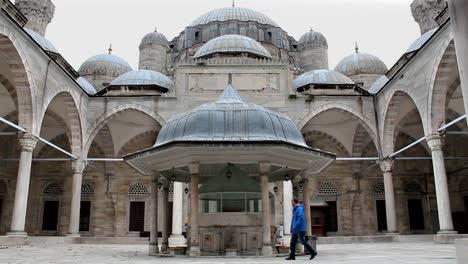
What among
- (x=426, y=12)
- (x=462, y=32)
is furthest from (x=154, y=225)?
(x=426, y=12)

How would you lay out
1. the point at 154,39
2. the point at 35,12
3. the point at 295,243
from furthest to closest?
1. the point at 154,39
2. the point at 35,12
3. the point at 295,243

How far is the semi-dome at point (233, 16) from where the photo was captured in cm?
2314

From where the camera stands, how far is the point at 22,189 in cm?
1084

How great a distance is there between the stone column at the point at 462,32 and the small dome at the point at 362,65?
21.2m

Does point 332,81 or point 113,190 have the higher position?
point 332,81

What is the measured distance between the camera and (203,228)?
661cm

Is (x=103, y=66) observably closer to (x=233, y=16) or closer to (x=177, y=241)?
(x=233, y=16)

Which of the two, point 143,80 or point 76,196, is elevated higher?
point 143,80

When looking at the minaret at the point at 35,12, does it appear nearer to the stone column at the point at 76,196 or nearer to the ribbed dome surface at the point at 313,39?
the stone column at the point at 76,196

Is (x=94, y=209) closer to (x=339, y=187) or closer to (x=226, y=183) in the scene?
(x=339, y=187)

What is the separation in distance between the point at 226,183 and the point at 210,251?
1.04m

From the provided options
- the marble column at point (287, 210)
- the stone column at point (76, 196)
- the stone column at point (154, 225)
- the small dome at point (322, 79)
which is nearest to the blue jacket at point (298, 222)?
the stone column at point (154, 225)

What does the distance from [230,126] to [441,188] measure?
281 inches

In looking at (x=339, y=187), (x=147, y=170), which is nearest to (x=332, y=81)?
(x=339, y=187)
